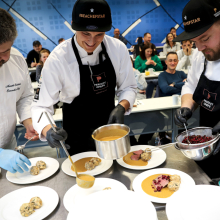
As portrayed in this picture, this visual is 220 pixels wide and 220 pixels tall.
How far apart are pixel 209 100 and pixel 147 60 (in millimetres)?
4444

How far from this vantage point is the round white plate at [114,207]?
33.1 inches

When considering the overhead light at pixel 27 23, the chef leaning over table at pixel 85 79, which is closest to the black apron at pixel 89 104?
the chef leaning over table at pixel 85 79

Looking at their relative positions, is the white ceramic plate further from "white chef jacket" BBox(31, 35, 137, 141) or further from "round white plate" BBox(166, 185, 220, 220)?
"white chef jacket" BBox(31, 35, 137, 141)

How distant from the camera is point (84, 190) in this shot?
1.19 meters

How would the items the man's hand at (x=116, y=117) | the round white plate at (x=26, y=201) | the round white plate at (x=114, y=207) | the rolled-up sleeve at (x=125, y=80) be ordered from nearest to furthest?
1. the round white plate at (x=114, y=207)
2. the round white plate at (x=26, y=201)
3. the man's hand at (x=116, y=117)
4. the rolled-up sleeve at (x=125, y=80)

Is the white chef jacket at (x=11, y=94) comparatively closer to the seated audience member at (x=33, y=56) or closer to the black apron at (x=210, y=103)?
the black apron at (x=210, y=103)

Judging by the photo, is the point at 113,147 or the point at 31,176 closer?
the point at 113,147

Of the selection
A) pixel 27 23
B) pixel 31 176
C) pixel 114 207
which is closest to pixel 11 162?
pixel 31 176

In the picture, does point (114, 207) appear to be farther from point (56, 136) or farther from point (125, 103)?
point (125, 103)

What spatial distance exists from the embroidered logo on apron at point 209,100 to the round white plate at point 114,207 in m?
1.01

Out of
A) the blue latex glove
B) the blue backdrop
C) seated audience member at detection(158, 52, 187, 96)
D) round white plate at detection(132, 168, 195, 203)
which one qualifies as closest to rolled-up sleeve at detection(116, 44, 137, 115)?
round white plate at detection(132, 168, 195, 203)

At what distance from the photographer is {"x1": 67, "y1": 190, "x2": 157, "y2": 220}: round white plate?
0.84 metres

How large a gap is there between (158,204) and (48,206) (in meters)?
0.57

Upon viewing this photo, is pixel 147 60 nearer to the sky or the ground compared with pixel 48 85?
nearer to the ground
